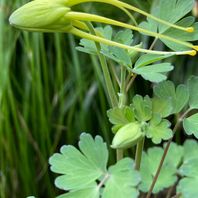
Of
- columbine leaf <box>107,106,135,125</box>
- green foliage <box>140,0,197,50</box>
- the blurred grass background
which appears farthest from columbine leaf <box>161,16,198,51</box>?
the blurred grass background

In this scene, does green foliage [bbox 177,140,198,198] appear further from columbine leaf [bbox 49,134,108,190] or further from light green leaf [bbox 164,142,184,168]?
light green leaf [bbox 164,142,184,168]

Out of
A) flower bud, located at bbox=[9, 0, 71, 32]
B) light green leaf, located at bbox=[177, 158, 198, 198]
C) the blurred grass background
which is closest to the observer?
flower bud, located at bbox=[9, 0, 71, 32]

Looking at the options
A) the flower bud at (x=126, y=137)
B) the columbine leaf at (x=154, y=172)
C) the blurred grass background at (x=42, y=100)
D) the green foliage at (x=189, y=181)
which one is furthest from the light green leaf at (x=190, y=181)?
the blurred grass background at (x=42, y=100)

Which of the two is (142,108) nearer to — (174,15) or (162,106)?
(162,106)

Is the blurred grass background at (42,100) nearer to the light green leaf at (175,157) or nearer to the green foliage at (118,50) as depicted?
the light green leaf at (175,157)

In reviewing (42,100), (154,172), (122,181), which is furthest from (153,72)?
(42,100)

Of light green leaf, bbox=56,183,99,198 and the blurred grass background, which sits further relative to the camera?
the blurred grass background

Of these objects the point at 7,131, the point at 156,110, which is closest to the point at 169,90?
the point at 156,110

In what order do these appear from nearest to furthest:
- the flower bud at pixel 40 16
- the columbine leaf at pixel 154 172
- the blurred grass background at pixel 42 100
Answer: the flower bud at pixel 40 16 → the columbine leaf at pixel 154 172 → the blurred grass background at pixel 42 100
